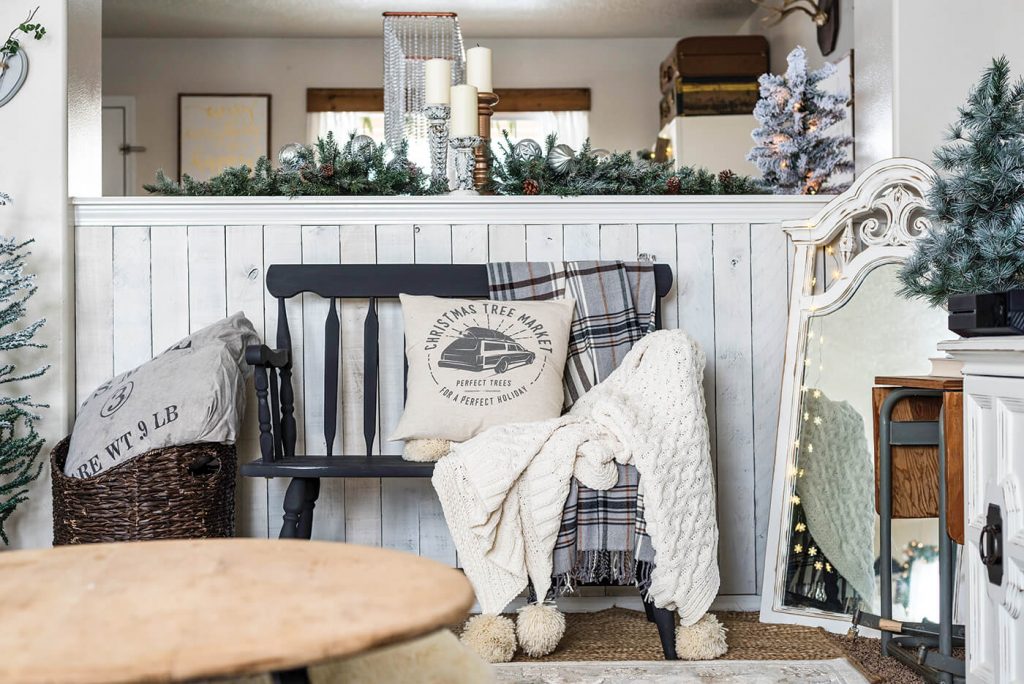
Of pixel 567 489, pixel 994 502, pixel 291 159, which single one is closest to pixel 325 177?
pixel 291 159

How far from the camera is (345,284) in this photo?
2504 millimetres

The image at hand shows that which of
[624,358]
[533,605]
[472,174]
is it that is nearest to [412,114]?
[472,174]

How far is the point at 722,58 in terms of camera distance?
200 inches

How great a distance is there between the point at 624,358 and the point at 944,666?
0.93 meters

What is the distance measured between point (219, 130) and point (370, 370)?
4006 mm

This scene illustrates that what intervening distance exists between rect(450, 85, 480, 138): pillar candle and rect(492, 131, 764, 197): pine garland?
0.47 ft

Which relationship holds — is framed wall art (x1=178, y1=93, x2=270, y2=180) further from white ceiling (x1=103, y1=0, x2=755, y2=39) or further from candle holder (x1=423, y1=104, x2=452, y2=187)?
candle holder (x1=423, y1=104, x2=452, y2=187)

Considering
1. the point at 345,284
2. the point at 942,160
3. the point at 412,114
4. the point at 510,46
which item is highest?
the point at 510,46

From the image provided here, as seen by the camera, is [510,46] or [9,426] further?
[510,46]

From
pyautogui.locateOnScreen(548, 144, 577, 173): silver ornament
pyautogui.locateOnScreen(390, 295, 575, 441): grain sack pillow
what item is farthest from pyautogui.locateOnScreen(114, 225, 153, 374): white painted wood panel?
pyautogui.locateOnScreen(548, 144, 577, 173): silver ornament

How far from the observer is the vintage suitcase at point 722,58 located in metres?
5.04

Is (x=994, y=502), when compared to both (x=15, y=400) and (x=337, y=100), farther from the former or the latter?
(x=337, y=100)

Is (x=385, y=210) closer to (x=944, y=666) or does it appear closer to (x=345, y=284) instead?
(x=345, y=284)

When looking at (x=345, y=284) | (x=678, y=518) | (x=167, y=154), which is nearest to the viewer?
(x=678, y=518)
